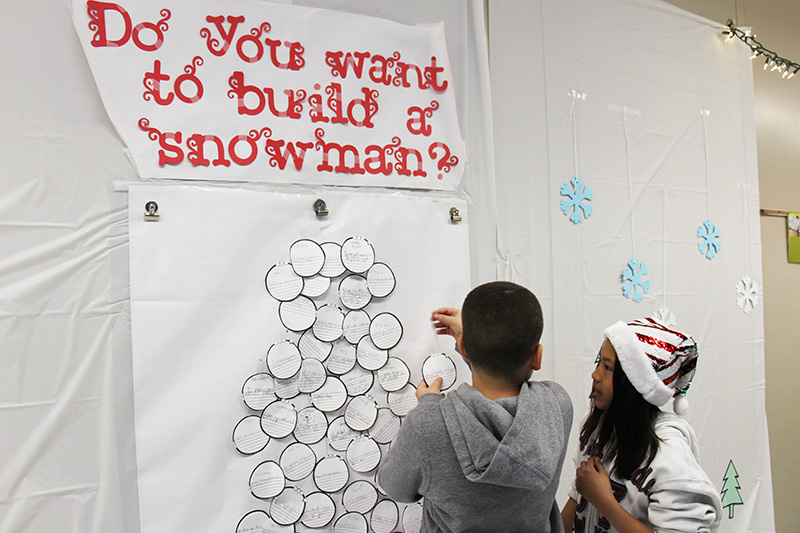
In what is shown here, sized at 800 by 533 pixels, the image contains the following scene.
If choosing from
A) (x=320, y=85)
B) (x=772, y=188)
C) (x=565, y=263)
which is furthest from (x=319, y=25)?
(x=772, y=188)

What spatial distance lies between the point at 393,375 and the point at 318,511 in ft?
1.15

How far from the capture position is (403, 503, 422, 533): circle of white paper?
1283 mm

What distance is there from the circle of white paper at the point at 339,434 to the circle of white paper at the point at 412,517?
0.24 meters

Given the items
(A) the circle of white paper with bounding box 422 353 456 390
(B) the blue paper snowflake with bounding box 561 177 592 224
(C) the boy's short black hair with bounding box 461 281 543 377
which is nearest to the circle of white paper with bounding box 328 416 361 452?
(A) the circle of white paper with bounding box 422 353 456 390

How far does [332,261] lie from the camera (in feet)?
4.06

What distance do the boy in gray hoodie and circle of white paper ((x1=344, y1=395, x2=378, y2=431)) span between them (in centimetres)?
27

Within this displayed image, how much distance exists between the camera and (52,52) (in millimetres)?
1050

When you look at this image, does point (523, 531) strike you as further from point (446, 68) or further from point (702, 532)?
point (446, 68)

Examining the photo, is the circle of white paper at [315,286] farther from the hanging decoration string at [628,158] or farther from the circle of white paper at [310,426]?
the hanging decoration string at [628,158]

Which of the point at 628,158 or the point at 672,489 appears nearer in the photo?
the point at 672,489

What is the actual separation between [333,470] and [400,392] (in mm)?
238

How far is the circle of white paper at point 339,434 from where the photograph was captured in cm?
122

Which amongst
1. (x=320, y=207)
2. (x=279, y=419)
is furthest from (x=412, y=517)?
(x=320, y=207)

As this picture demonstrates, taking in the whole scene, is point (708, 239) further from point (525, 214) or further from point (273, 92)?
point (273, 92)
